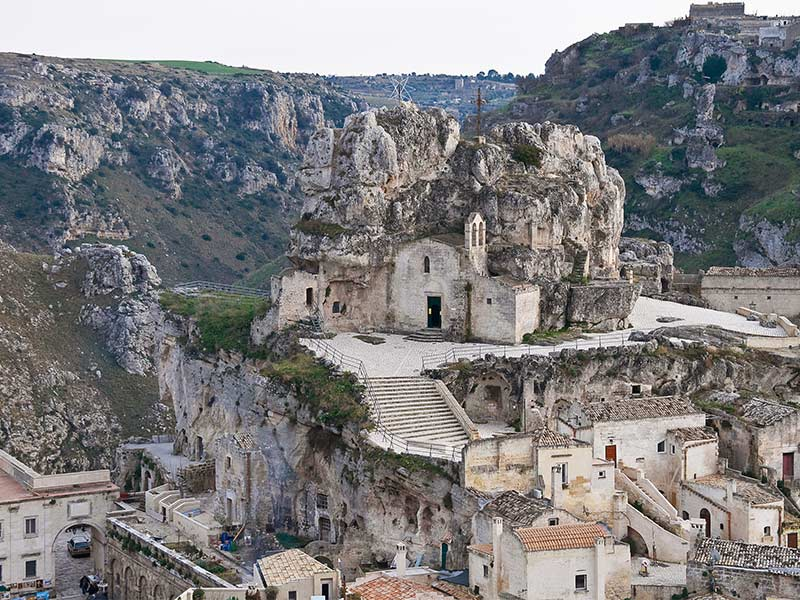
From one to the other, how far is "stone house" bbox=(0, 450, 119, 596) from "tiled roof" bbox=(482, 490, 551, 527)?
1877 centimetres

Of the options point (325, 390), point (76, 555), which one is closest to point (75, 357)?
point (76, 555)

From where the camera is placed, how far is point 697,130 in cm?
13462

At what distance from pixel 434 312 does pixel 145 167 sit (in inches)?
4309

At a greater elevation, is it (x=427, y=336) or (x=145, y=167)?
(x=145, y=167)

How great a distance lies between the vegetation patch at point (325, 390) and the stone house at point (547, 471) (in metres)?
5.39

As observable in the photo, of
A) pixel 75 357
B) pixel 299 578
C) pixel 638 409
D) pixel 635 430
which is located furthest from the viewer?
pixel 75 357

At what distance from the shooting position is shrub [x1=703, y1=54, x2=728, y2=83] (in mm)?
143625

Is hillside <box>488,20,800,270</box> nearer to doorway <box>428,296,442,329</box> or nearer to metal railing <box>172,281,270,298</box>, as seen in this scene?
metal railing <box>172,281,270,298</box>

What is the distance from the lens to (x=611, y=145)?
5423 inches

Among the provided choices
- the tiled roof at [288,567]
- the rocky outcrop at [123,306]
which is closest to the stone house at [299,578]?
the tiled roof at [288,567]

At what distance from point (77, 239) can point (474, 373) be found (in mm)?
94170

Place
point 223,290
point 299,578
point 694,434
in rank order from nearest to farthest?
point 299,578 < point 694,434 < point 223,290

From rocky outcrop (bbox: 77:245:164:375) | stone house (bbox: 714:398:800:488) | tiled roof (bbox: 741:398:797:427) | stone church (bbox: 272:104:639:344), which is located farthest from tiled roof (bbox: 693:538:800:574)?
rocky outcrop (bbox: 77:245:164:375)

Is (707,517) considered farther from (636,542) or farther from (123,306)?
(123,306)
